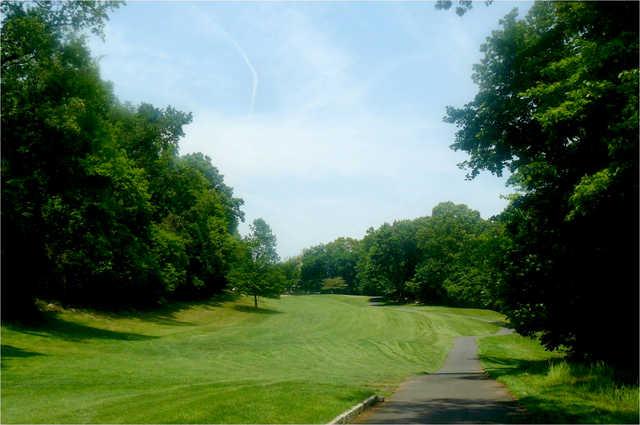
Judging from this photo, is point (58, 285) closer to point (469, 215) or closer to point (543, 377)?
point (543, 377)

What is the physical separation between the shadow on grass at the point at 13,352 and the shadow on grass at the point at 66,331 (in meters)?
5.46

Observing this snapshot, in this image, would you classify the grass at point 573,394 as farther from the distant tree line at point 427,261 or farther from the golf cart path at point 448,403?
the distant tree line at point 427,261

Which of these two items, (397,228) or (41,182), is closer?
(41,182)

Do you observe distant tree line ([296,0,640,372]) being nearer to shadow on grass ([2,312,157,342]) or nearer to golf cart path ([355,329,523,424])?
golf cart path ([355,329,523,424])

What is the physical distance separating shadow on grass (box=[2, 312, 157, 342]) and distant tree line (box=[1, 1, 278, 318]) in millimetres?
1980

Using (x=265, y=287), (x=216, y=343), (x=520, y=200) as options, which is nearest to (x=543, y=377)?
(x=520, y=200)

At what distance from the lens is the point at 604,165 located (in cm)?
1719

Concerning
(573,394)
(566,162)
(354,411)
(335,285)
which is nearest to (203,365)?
(354,411)

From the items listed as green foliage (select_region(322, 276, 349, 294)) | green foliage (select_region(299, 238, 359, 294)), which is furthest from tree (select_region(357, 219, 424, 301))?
green foliage (select_region(299, 238, 359, 294))

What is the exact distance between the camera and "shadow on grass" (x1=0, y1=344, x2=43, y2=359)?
2352cm

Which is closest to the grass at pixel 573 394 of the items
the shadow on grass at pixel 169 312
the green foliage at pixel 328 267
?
the shadow on grass at pixel 169 312

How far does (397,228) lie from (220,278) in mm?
49332

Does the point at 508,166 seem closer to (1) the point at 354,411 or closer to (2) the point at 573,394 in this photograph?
(2) the point at 573,394

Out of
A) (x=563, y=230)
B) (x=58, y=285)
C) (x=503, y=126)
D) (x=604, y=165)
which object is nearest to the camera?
(x=604, y=165)
